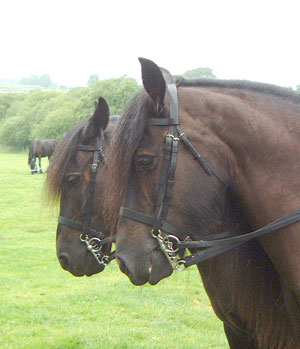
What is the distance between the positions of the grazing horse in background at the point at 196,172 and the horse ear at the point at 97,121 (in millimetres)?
1622

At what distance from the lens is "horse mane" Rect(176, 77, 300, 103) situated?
105 inches

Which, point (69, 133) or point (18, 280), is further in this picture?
point (18, 280)

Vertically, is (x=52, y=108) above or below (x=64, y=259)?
below

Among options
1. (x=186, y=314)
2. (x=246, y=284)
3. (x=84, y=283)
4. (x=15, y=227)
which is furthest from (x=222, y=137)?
(x=15, y=227)

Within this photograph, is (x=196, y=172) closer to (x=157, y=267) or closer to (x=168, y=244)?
(x=168, y=244)

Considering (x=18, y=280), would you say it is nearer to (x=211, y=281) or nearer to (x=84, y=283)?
(x=84, y=283)

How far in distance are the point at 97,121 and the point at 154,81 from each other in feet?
6.30

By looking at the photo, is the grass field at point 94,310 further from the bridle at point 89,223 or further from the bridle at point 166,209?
the bridle at point 166,209

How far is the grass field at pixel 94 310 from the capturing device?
5.68m

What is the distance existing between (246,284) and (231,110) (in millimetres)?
1193

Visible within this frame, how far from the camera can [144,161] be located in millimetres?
2379

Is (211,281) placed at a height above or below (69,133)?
below

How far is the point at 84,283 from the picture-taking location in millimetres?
8156

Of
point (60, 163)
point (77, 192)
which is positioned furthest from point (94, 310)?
point (60, 163)
